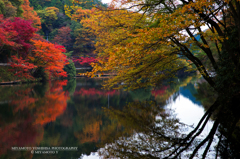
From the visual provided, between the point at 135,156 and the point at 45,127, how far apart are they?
9.64 feet

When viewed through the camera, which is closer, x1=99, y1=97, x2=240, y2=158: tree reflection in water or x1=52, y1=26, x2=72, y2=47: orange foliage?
x1=99, y1=97, x2=240, y2=158: tree reflection in water

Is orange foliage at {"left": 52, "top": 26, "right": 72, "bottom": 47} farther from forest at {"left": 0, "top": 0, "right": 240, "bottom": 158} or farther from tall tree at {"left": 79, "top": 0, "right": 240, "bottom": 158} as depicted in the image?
tall tree at {"left": 79, "top": 0, "right": 240, "bottom": 158}

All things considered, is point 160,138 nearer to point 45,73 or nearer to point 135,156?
point 135,156

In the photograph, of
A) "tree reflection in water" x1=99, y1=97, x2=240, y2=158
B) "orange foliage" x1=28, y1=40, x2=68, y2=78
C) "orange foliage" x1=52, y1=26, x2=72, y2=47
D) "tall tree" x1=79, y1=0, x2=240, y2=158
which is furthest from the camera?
"orange foliage" x1=52, y1=26, x2=72, y2=47

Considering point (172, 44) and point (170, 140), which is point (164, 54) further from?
point (170, 140)

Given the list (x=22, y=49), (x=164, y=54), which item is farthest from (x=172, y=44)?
(x=22, y=49)

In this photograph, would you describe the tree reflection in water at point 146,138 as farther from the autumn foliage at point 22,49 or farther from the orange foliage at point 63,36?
the orange foliage at point 63,36

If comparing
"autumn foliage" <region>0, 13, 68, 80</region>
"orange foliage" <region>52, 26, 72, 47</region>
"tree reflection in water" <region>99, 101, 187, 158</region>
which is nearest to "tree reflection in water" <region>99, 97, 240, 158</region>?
"tree reflection in water" <region>99, 101, 187, 158</region>

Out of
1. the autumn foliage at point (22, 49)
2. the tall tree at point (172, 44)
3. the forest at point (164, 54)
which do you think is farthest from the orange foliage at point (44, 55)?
the tall tree at point (172, 44)

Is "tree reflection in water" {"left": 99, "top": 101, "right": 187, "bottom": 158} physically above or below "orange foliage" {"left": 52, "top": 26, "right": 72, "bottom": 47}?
below

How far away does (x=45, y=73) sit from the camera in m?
23.4

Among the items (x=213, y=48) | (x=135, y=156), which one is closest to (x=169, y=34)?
(x=135, y=156)

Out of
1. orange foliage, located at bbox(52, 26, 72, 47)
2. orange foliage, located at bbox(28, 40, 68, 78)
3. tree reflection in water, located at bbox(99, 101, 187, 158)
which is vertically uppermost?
orange foliage, located at bbox(52, 26, 72, 47)

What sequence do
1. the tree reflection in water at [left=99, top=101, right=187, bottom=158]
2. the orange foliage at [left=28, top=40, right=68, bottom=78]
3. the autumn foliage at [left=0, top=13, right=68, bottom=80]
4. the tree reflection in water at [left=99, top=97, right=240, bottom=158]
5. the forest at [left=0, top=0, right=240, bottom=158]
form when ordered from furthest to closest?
the orange foliage at [left=28, top=40, right=68, bottom=78] → the autumn foliage at [left=0, top=13, right=68, bottom=80] → the forest at [left=0, top=0, right=240, bottom=158] → the tree reflection in water at [left=99, top=101, right=187, bottom=158] → the tree reflection in water at [left=99, top=97, right=240, bottom=158]
